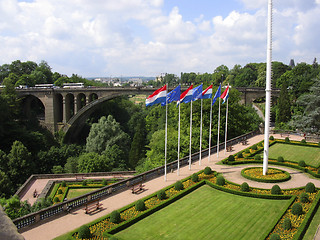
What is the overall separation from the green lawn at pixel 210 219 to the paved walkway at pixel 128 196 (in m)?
2.97

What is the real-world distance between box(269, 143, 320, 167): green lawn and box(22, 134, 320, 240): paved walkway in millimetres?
4578

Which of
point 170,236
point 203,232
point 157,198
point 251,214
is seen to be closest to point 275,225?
point 251,214

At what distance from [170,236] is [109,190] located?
317 inches

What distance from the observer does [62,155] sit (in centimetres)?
5066

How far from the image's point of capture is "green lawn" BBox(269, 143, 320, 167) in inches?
1336

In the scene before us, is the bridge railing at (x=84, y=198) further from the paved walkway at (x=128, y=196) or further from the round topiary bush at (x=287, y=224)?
the round topiary bush at (x=287, y=224)

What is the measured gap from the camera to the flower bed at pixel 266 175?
1040 inches

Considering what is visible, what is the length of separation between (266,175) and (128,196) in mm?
12447

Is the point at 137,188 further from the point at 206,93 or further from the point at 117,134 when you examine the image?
the point at 117,134

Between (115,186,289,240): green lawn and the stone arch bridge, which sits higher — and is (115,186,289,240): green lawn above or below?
below

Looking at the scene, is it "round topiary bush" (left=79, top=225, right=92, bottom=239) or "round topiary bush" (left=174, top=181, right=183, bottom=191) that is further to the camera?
"round topiary bush" (left=174, top=181, right=183, bottom=191)

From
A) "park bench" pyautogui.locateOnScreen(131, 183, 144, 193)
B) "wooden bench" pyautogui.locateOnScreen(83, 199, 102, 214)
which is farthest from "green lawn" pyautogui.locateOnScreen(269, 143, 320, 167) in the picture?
"wooden bench" pyautogui.locateOnScreen(83, 199, 102, 214)

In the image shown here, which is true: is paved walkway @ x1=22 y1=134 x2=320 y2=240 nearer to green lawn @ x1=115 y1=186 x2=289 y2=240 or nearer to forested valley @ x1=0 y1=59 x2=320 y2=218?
green lawn @ x1=115 y1=186 x2=289 y2=240

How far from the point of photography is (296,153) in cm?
3700
